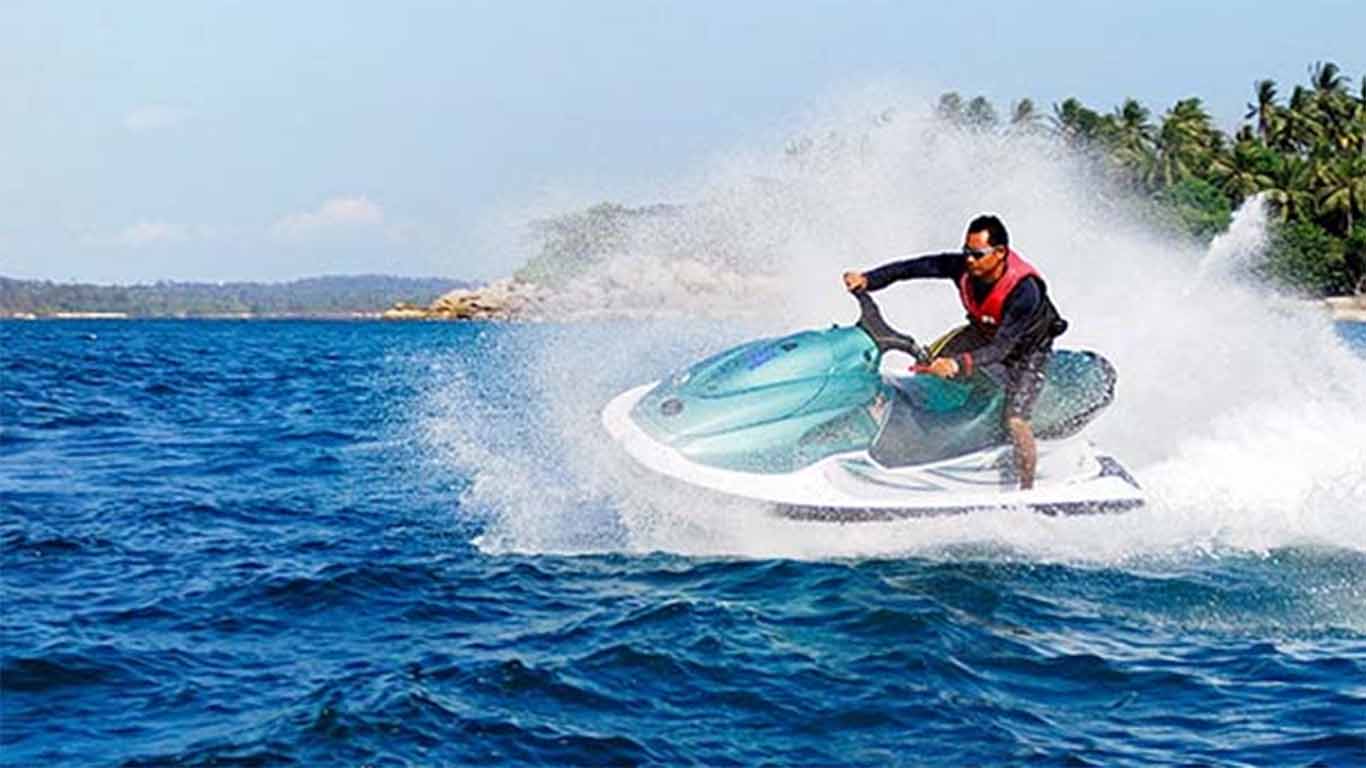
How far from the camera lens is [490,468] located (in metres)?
11.5

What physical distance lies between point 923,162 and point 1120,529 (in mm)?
6053

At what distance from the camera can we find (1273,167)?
66.4 metres

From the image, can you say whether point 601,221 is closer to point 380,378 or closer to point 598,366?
point 598,366

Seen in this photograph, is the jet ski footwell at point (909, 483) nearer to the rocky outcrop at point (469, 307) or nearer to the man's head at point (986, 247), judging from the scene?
the man's head at point (986, 247)

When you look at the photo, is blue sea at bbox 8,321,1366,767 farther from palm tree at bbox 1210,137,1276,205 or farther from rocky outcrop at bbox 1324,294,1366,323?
palm tree at bbox 1210,137,1276,205

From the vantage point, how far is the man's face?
7867 mm

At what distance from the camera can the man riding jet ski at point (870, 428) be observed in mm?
7867

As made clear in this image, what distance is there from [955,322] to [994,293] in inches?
159

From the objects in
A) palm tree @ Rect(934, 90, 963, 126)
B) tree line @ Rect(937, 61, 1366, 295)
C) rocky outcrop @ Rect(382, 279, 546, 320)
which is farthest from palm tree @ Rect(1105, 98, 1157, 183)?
palm tree @ Rect(934, 90, 963, 126)

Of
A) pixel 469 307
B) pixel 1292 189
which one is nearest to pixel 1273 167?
pixel 1292 189

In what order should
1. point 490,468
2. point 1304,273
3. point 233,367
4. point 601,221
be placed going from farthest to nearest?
point 1304,273 → point 233,367 → point 601,221 → point 490,468

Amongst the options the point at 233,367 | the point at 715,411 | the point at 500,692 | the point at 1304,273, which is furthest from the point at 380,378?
the point at 1304,273

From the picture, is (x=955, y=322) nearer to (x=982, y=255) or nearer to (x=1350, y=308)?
(x=982, y=255)

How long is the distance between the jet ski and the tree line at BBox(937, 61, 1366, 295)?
5209 cm
